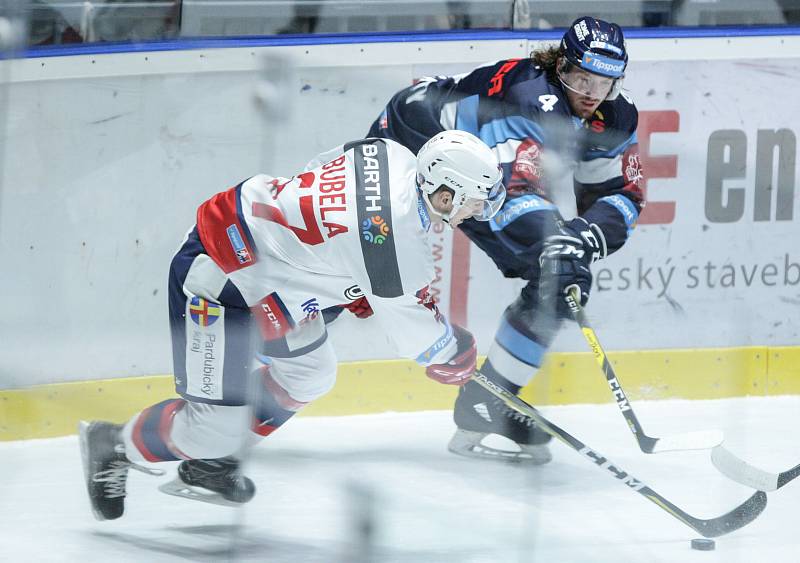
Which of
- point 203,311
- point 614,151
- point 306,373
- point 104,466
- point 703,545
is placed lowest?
point 703,545

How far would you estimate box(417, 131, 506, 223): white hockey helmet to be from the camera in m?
2.04

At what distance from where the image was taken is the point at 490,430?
2.40 metres

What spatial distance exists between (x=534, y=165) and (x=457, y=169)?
1.69 feet

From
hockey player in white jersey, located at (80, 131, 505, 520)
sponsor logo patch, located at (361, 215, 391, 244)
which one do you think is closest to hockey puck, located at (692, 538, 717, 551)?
hockey player in white jersey, located at (80, 131, 505, 520)

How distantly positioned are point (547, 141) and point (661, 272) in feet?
3.89

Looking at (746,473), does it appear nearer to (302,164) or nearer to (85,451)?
(302,164)

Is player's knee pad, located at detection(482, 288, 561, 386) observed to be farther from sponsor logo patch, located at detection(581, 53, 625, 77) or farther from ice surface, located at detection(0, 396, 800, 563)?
sponsor logo patch, located at detection(581, 53, 625, 77)

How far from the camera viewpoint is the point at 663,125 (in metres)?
3.16

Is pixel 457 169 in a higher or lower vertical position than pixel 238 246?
higher

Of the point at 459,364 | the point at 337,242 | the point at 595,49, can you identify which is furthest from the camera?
the point at 595,49

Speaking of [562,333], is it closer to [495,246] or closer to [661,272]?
[495,246]

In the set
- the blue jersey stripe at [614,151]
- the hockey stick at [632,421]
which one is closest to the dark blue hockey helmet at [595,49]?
the blue jersey stripe at [614,151]

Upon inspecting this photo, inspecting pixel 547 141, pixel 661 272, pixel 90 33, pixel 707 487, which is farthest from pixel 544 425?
pixel 90 33

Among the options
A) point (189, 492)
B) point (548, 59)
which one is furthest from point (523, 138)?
point (189, 492)
